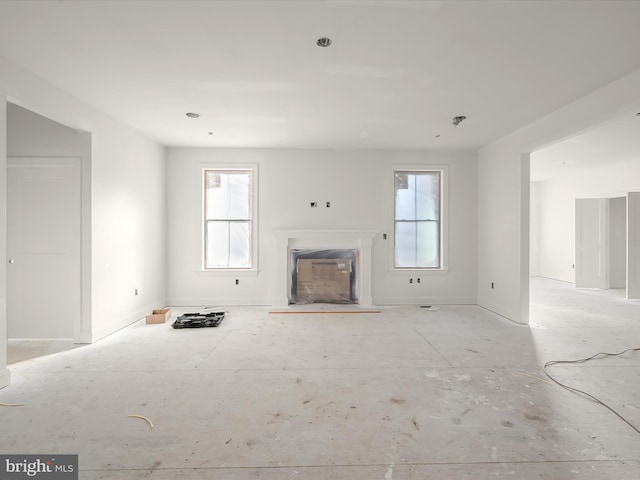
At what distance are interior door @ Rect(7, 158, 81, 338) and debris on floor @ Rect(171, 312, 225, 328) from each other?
108 cm

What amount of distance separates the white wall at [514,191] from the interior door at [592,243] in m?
3.66

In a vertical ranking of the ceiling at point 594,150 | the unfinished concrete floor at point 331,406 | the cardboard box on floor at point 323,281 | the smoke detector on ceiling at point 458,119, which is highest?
the ceiling at point 594,150

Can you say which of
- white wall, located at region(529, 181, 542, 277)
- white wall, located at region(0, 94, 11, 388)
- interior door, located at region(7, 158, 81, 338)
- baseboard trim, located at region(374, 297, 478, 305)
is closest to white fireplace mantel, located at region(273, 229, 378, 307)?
baseboard trim, located at region(374, 297, 478, 305)

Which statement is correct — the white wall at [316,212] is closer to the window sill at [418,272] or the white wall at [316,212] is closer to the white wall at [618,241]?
the window sill at [418,272]

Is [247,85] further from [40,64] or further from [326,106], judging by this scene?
[40,64]

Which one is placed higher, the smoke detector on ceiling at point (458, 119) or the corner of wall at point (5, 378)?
the smoke detector on ceiling at point (458, 119)

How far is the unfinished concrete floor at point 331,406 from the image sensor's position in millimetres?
1748

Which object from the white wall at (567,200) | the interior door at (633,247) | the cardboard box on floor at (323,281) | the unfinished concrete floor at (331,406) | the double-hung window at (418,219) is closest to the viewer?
the unfinished concrete floor at (331,406)

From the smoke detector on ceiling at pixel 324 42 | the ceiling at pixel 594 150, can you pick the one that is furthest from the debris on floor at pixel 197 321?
the ceiling at pixel 594 150

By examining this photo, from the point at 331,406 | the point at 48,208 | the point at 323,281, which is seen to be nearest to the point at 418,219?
the point at 323,281

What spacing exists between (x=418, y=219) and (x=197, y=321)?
388 cm

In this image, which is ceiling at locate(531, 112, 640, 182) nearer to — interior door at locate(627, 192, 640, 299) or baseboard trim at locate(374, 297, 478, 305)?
interior door at locate(627, 192, 640, 299)

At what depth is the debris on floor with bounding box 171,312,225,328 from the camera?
4242mm

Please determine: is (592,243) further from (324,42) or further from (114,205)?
(114,205)
